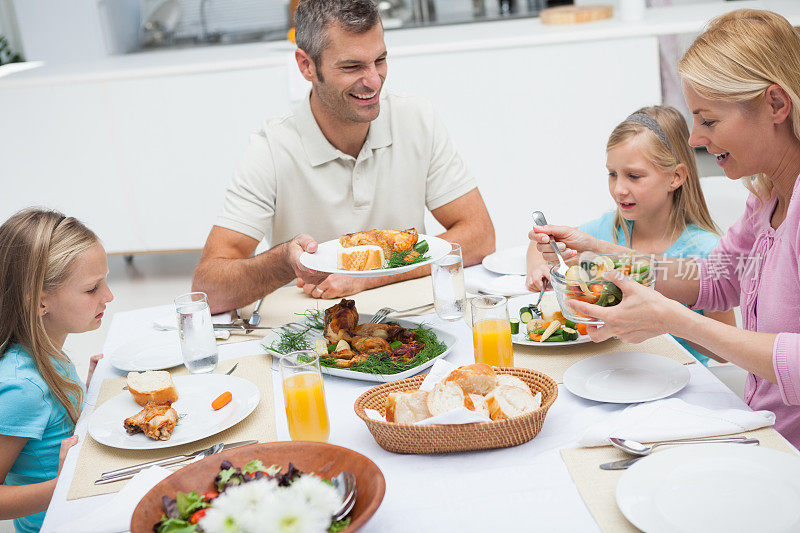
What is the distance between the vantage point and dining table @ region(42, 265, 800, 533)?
107cm

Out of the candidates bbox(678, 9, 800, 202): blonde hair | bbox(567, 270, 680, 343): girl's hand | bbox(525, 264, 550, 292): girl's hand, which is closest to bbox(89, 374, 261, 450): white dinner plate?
bbox(567, 270, 680, 343): girl's hand

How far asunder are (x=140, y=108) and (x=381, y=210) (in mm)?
2396

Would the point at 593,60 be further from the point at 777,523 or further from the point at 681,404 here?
the point at 777,523

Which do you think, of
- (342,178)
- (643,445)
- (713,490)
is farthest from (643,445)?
(342,178)

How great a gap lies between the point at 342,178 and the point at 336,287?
1.70 feet

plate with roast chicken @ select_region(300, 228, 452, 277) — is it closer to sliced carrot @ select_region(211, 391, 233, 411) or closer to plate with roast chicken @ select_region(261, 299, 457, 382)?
plate with roast chicken @ select_region(261, 299, 457, 382)

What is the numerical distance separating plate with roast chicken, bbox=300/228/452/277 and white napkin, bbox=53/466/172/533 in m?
0.58

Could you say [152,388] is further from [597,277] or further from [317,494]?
[597,277]

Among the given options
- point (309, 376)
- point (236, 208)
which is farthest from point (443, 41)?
point (309, 376)

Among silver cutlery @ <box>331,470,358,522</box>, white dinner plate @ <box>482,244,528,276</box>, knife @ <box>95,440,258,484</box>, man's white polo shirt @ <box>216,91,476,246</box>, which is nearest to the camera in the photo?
silver cutlery @ <box>331,470,358,522</box>

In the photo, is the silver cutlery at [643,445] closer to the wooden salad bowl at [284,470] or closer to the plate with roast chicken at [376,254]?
the wooden salad bowl at [284,470]

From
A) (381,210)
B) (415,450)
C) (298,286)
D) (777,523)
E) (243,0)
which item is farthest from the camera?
(243,0)

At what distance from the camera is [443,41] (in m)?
4.09

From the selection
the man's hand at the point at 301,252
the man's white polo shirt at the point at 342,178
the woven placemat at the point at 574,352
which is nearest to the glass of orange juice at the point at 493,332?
the woven placemat at the point at 574,352
